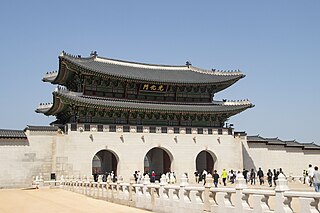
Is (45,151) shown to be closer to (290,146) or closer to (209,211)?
(209,211)

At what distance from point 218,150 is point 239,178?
28839 millimetres

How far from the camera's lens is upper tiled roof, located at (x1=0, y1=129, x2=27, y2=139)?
34834mm

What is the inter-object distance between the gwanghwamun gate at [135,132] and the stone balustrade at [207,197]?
11.4m

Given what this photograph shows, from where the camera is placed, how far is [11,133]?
35625 millimetres

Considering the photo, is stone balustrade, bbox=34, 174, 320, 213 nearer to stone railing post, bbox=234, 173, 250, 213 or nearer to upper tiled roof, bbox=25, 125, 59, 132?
stone railing post, bbox=234, 173, 250, 213

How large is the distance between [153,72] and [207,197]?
3362cm

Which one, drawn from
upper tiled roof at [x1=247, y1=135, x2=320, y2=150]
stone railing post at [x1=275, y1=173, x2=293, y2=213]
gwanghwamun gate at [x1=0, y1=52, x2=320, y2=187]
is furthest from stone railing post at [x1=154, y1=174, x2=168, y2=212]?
upper tiled roof at [x1=247, y1=135, x2=320, y2=150]

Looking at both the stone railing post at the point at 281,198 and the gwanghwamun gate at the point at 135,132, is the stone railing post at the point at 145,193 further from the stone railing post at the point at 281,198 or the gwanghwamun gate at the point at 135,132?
the gwanghwamun gate at the point at 135,132

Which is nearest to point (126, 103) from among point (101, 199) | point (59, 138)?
point (59, 138)

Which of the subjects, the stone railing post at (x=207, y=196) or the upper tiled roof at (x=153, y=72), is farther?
the upper tiled roof at (x=153, y=72)

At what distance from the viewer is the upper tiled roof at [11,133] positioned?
34.8 m

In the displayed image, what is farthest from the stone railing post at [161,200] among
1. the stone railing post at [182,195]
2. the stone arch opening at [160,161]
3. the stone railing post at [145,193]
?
the stone arch opening at [160,161]

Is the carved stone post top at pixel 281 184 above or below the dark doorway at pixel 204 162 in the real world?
below

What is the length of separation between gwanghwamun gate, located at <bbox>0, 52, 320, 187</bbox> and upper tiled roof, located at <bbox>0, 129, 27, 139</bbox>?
86 millimetres
